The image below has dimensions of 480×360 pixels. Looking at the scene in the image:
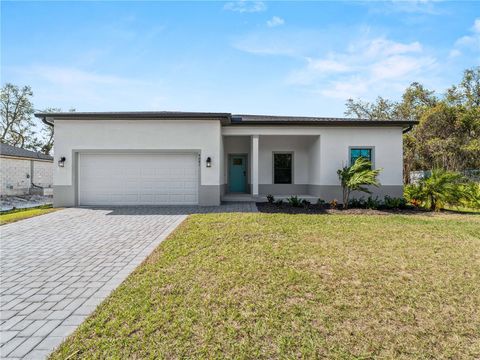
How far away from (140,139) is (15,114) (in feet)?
92.9

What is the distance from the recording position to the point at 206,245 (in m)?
4.97

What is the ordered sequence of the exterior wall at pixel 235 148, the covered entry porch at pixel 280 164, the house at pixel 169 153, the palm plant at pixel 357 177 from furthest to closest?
the exterior wall at pixel 235 148 → the covered entry porch at pixel 280 164 → the house at pixel 169 153 → the palm plant at pixel 357 177

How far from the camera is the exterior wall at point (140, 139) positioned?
10.1 metres

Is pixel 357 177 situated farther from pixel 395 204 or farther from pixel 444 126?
pixel 444 126

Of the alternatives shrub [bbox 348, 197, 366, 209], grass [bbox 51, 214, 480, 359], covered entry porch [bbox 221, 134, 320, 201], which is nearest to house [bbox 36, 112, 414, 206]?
shrub [bbox 348, 197, 366, 209]

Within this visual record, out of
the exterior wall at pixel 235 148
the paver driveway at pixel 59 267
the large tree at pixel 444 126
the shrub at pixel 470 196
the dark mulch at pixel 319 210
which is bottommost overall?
the paver driveway at pixel 59 267

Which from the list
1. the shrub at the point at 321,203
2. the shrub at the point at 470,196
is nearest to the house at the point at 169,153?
the shrub at the point at 321,203

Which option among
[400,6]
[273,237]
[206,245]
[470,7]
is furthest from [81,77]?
[470,7]

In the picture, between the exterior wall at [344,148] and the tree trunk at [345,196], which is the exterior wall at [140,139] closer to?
the exterior wall at [344,148]

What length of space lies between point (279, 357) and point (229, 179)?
1207 cm

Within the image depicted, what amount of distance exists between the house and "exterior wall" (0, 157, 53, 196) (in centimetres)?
898

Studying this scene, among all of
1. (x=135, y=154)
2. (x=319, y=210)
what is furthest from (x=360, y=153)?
(x=135, y=154)

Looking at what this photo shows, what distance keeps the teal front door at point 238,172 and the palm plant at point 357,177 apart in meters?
5.35

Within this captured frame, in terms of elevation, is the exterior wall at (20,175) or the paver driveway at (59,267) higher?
the exterior wall at (20,175)
